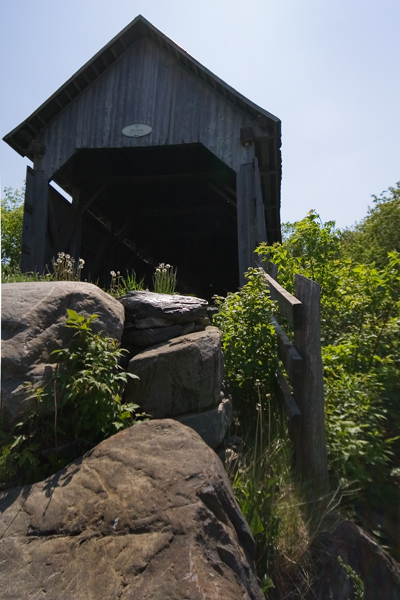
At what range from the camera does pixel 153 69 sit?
375 inches

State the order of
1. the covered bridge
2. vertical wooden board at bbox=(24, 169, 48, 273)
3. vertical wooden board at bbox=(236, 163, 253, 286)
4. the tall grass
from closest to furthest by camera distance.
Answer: the tall grass < vertical wooden board at bbox=(236, 163, 253, 286) < the covered bridge < vertical wooden board at bbox=(24, 169, 48, 273)

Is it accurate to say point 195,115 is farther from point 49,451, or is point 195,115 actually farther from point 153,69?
point 49,451

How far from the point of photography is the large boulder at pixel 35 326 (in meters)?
3.08

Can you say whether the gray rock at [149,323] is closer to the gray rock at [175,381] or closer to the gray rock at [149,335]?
the gray rock at [149,335]

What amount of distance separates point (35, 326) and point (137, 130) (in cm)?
695

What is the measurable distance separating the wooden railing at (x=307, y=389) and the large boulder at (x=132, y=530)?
1.09m

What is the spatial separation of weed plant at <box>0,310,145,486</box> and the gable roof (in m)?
6.92

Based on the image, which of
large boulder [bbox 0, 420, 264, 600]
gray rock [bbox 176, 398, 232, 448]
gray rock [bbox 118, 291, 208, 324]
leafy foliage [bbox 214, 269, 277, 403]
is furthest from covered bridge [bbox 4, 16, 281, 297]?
large boulder [bbox 0, 420, 264, 600]

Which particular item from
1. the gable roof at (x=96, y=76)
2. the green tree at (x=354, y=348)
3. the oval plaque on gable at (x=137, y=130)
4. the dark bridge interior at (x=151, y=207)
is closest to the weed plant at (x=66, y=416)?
the green tree at (x=354, y=348)

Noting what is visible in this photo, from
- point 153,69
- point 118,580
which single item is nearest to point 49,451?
point 118,580

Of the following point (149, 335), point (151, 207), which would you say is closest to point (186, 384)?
point (149, 335)

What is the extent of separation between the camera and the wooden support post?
363cm

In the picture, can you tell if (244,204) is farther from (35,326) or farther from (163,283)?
(35,326)

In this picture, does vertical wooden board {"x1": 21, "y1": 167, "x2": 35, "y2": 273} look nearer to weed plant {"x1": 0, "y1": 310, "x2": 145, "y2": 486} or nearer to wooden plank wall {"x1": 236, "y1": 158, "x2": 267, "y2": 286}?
wooden plank wall {"x1": 236, "y1": 158, "x2": 267, "y2": 286}
